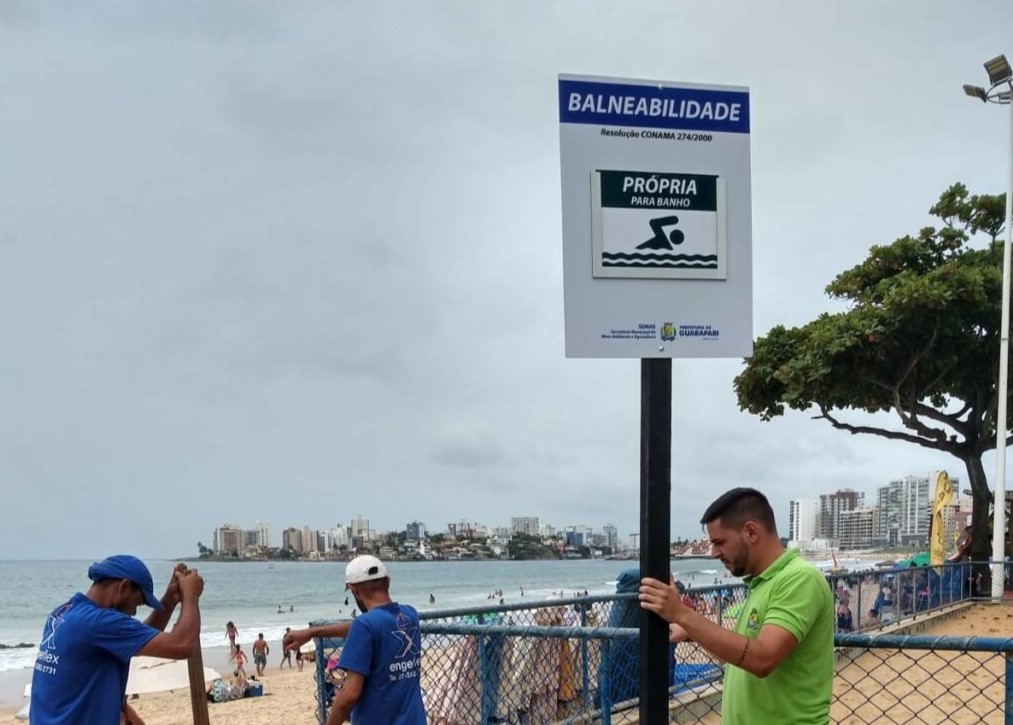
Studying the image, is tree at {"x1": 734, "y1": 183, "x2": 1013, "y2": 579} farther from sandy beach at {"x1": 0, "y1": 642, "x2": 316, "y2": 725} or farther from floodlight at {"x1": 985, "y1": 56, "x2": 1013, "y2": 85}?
sandy beach at {"x1": 0, "y1": 642, "x2": 316, "y2": 725}

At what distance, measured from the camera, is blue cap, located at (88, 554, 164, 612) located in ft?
11.8

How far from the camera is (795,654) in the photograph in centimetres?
255

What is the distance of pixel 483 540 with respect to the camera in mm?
189375

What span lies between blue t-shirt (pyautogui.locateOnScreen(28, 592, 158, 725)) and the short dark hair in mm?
2255

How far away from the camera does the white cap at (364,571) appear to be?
4.29 m

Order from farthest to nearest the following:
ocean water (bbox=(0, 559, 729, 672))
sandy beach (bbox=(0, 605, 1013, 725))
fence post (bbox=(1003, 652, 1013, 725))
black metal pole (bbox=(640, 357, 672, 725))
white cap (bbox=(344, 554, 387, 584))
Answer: ocean water (bbox=(0, 559, 729, 672)) → sandy beach (bbox=(0, 605, 1013, 725)) → white cap (bbox=(344, 554, 387, 584)) → fence post (bbox=(1003, 652, 1013, 725)) → black metal pole (bbox=(640, 357, 672, 725))

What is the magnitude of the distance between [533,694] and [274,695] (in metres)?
20.8

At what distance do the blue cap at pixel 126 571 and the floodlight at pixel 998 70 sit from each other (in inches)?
948

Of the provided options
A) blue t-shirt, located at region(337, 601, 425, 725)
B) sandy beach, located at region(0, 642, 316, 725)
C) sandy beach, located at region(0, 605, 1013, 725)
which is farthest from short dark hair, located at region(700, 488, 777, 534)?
sandy beach, located at region(0, 642, 316, 725)

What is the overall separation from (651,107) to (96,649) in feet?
9.29

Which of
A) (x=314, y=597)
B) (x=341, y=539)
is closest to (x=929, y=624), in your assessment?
(x=314, y=597)

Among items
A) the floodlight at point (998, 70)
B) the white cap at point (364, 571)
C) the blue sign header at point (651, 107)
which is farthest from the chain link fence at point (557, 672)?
the floodlight at point (998, 70)

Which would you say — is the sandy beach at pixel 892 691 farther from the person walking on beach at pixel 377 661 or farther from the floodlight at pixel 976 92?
the floodlight at pixel 976 92

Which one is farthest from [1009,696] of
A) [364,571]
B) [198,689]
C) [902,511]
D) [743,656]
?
[902,511]
